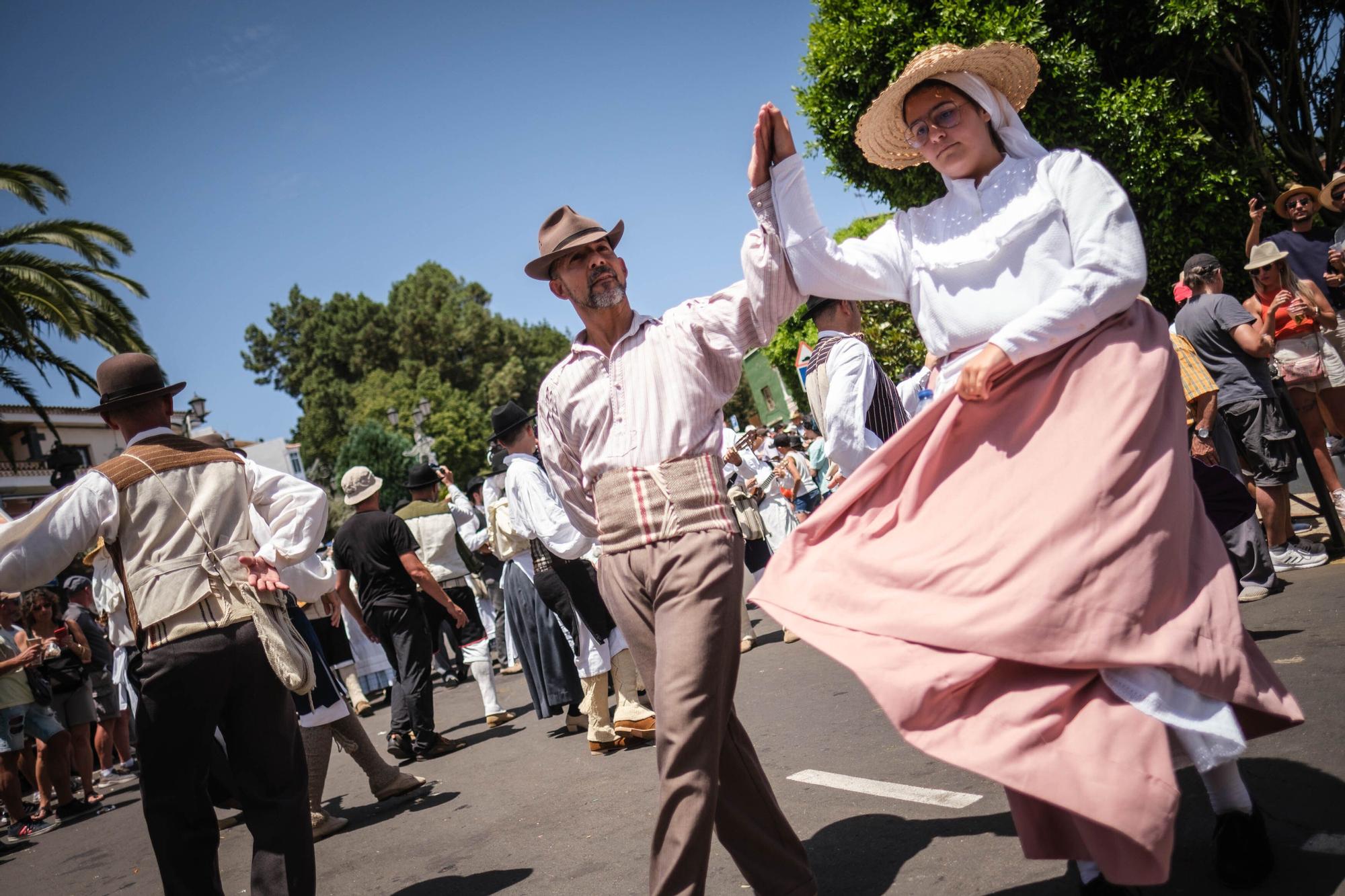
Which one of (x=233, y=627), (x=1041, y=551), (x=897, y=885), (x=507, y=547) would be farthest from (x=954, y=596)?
(x=507, y=547)

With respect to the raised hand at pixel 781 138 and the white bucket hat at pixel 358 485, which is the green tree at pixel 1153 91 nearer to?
the white bucket hat at pixel 358 485

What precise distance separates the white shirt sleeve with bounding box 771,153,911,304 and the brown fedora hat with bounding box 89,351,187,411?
262cm

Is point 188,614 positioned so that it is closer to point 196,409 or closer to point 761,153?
point 761,153

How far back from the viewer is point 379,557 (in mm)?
7570

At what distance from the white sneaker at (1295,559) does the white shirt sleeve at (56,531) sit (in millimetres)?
7046

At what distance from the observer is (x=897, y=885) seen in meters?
3.29

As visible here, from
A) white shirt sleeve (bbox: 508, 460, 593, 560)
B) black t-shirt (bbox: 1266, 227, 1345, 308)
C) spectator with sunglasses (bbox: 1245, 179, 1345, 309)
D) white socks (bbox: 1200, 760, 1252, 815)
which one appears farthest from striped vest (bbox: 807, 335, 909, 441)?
black t-shirt (bbox: 1266, 227, 1345, 308)

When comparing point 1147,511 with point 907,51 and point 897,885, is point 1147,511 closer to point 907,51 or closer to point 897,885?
point 897,885

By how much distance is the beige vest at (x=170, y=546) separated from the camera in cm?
377

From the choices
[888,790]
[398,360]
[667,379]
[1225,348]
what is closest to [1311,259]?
[1225,348]

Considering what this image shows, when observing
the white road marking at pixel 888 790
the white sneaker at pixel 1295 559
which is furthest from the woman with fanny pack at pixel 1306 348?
the white road marking at pixel 888 790

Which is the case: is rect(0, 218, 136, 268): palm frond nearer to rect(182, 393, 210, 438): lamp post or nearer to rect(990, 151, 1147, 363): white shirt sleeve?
rect(182, 393, 210, 438): lamp post

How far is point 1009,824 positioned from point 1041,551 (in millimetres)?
1532

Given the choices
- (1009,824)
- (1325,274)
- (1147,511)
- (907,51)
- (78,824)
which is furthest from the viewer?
(907,51)
